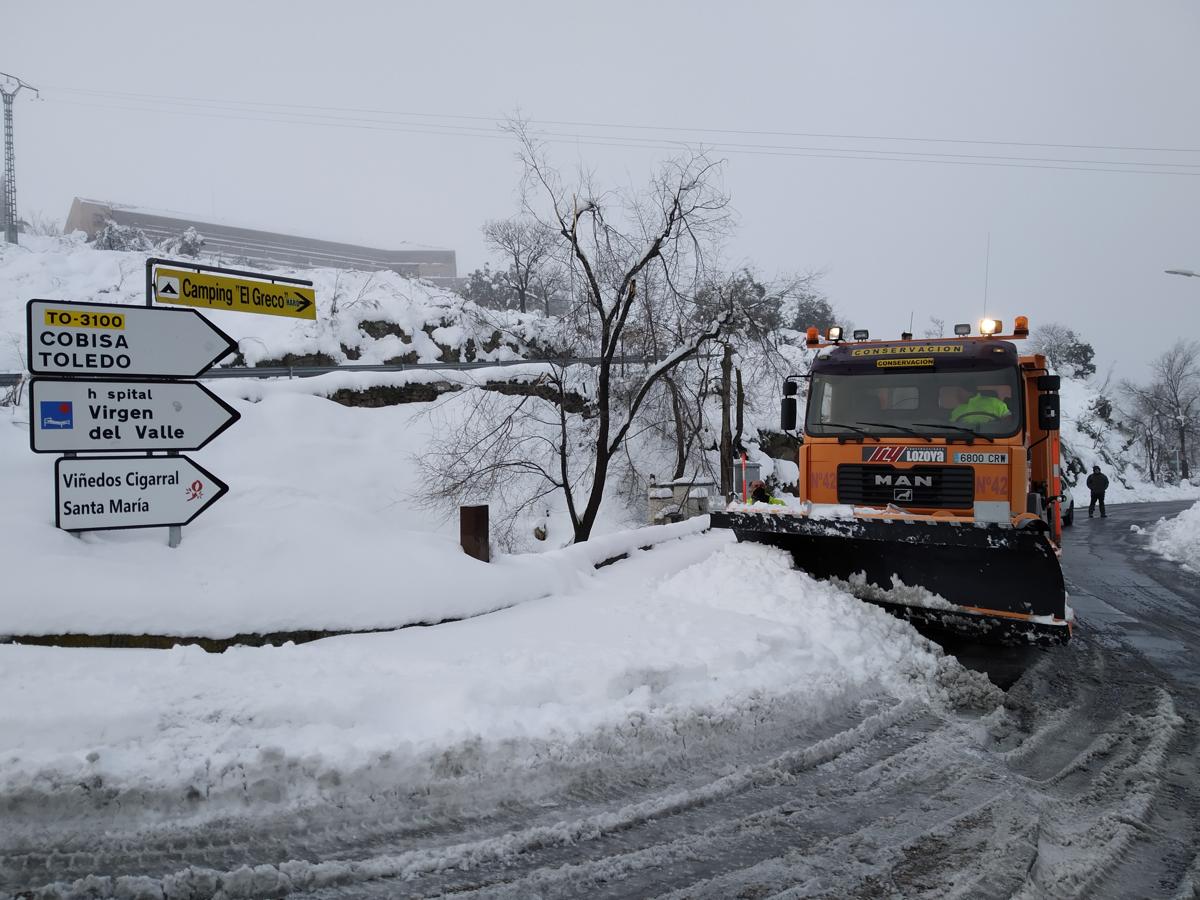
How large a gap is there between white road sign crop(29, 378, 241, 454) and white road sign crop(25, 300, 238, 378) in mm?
116

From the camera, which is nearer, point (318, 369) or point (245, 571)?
point (245, 571)

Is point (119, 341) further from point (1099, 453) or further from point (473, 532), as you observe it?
point (1099, 453)

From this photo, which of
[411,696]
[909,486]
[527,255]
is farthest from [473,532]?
[527,255]

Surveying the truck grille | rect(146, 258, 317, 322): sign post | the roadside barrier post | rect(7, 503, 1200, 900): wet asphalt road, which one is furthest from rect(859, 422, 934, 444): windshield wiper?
rect(146, 258, 317, 322): sign post

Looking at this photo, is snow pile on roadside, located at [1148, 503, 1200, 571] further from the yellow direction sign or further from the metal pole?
the metal pole

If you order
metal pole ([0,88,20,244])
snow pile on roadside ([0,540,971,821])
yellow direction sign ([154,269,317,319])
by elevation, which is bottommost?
snow pile on roadside ([0,540,971,821])

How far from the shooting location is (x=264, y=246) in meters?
59.5

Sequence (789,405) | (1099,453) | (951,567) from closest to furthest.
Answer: (951,567) → (789,405) → (1099,453)

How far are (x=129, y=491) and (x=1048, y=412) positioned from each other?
850cm

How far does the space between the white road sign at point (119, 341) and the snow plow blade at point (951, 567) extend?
5292 mm

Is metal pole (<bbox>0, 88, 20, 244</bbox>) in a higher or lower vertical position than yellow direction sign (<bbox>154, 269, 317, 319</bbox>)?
higher

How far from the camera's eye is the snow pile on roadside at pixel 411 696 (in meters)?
3.54

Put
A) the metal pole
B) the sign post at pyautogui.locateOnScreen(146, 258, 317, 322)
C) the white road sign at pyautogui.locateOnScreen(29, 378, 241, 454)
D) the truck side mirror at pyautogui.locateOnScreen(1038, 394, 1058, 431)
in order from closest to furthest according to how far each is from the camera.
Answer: the white road sign at pyautogui.locateOnScreen(29, 378, 241, 454) → the sign post at pyautogui.locateOnScreen(146, 258, 317, 322) → the truck side mirror at pyautogui.locateOnScreen(1038, 394, 1058, 431) → the metal pole

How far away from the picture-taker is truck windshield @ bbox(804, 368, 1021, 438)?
7.54 meters
